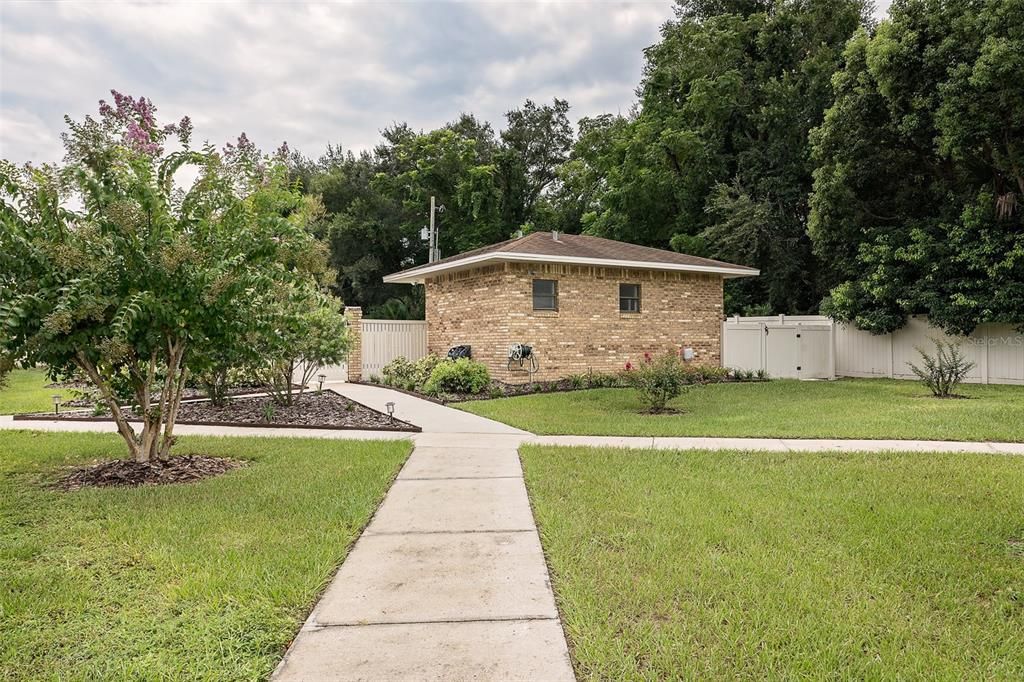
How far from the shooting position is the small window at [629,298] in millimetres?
15781

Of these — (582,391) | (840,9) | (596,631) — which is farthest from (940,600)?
(840,9)

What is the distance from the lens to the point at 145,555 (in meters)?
3.83

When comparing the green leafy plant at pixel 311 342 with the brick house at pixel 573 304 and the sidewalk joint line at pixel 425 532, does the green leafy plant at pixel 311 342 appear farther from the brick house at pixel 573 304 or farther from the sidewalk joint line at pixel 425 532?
the sidewalk joint line at pixel 425 532

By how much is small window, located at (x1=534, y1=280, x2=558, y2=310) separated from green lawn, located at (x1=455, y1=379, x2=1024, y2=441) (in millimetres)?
2503

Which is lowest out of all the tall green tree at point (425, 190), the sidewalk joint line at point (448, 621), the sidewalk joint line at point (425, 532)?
the sidewalk joint line at point (448, 621)

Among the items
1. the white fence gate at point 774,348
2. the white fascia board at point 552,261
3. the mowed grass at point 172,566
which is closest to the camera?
the mowed grass at point 172,566

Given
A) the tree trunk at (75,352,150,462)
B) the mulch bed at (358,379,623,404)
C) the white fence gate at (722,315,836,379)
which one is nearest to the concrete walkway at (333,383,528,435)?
the mulch bed at (358,379,623,404)

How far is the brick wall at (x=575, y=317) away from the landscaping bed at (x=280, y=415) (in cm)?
432

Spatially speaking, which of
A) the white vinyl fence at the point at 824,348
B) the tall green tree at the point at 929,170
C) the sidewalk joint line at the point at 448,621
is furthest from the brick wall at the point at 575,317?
the sidewalk joint line at the point at 448,621

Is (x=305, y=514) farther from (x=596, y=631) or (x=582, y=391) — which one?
(x=582, y=391)

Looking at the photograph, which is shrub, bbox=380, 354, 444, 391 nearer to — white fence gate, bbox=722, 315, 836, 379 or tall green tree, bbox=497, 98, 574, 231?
white fence gate, bbox=722, 315, 836, 379

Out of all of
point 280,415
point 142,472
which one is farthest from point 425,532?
point 280,415

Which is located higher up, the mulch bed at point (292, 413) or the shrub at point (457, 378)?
the shrub at point (457, 378)

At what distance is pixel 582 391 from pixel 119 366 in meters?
9.14
